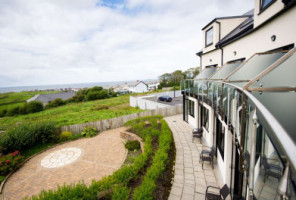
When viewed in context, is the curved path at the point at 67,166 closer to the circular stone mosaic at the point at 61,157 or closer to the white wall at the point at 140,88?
the circular stone mosaic at the point at 61,157

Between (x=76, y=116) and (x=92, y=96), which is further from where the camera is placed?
(x=92, y=96)

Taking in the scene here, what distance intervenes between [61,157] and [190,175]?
9.14m

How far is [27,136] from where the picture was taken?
1177 centimetres

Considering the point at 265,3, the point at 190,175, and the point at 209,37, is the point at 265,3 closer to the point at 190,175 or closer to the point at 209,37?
the point at 209,37

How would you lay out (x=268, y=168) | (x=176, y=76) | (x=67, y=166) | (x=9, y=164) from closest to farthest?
(x=268, y=168), (x=9, y=164), (x=67, y=166), (x=176, y=76)

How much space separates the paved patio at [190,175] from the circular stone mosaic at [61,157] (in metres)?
7.30

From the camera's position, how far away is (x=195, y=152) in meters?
8.55

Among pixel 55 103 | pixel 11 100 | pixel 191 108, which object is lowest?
pixel 55 103

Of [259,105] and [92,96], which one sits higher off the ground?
[259,105]

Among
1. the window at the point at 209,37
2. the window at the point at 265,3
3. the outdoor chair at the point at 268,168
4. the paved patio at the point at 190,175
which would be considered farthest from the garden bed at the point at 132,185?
the window at the point at 209,37

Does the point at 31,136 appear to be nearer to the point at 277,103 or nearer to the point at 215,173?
the point at 215,173

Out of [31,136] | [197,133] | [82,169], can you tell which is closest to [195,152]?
[197,133]

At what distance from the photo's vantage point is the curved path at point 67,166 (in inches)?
304

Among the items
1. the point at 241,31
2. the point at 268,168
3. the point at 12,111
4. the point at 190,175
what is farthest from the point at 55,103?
the point at 268,168
